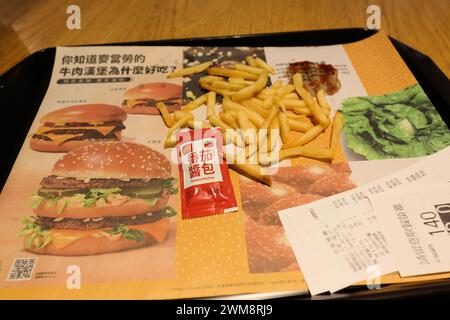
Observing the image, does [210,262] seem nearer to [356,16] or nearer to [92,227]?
[92,227]

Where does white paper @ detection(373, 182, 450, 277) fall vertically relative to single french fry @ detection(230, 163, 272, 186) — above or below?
below

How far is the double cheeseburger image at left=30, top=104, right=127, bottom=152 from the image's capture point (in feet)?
3.70

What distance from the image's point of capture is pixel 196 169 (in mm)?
1019

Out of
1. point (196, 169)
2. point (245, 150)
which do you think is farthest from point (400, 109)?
point (196, 169)

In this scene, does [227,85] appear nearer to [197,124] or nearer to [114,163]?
[197,124]

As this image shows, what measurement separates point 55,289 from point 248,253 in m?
0.41

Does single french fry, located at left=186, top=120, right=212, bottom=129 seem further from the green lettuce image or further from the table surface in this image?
the table surface

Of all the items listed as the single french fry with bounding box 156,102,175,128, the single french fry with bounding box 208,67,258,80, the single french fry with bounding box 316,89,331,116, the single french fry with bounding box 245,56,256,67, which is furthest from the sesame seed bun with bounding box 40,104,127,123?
the single french fry with bounding box 316,89,331,116

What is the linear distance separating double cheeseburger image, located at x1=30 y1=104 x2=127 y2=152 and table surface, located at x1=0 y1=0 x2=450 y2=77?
1.30 feet

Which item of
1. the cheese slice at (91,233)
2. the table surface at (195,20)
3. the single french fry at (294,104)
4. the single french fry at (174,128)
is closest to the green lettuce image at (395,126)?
the single french fry at (294,104)

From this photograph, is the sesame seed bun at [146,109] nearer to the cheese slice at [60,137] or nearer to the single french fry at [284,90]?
the cheese slice at [60,137]

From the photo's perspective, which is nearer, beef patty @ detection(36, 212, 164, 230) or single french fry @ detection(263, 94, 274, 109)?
beef patty @ detection(36, 212, 164, 230)

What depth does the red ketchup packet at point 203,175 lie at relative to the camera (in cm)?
96

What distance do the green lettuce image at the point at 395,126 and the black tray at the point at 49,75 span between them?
52mm
